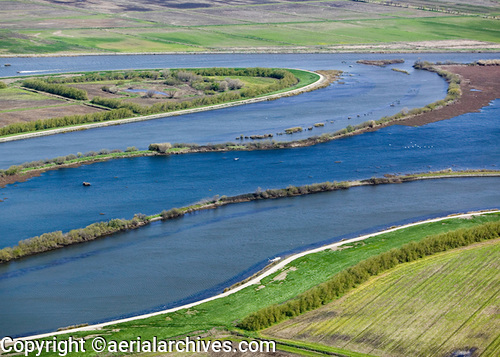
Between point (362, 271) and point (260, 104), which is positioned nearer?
point (362, 271)

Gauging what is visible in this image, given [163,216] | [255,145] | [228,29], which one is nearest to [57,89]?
[255,145]

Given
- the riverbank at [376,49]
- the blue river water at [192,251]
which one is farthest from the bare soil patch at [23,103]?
the blue river water at [192,251]

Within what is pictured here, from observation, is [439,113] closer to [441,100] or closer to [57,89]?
[441,100]

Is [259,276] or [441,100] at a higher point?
[441,100]

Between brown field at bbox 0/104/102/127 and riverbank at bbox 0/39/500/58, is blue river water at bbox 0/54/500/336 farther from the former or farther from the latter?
riverbank at bbox 0/39/500/58

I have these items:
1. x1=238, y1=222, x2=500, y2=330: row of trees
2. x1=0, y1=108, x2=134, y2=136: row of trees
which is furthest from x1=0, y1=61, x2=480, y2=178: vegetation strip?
x1=238, y1=222, x2=500, y2=330: row of trees

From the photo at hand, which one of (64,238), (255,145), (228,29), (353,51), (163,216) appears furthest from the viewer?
(228,29)
